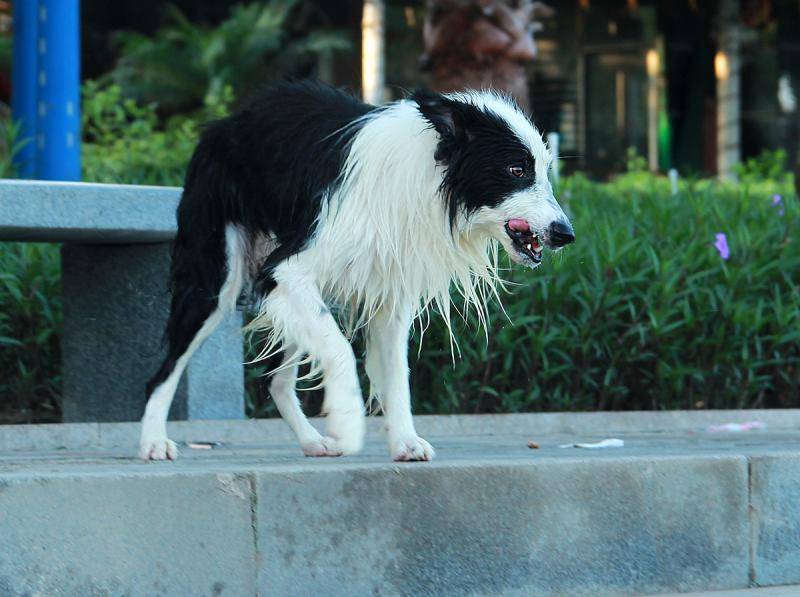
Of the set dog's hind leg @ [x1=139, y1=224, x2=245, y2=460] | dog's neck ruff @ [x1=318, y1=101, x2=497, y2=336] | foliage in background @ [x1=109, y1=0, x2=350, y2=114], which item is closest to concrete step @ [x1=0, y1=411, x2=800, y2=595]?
dog's hind leg @ [x1=139, y1=224, x2=245, y2=460]

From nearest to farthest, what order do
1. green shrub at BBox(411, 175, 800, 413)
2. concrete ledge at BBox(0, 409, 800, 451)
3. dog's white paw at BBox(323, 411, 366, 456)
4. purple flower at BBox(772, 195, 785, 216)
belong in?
dog's white paw at BBox(323, 411, 366, 456) → concrete ledge at BBox(0, 409, 800, 451) → green shrub at BBox(411, 175, 800, 413) → purple flower at BBox(772, 195, 785, 216)

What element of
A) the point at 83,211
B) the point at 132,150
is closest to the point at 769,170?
the point at 132,150

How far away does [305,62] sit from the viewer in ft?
63.7

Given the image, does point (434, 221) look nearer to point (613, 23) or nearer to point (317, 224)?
point (317, 224)

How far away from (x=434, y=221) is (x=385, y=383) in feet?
1.79

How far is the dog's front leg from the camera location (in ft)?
13.4

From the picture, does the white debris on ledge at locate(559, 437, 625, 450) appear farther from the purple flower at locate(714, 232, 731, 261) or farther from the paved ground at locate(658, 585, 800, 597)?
the purple flower at locate(714, 232, 731, 261)

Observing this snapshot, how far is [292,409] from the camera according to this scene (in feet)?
15.2

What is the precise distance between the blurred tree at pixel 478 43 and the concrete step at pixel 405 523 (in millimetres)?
6176

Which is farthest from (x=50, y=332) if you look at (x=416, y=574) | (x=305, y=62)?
(x=305, y=62)

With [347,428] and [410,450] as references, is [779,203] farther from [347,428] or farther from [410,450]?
[347,428]

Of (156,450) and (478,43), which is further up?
(478,43)

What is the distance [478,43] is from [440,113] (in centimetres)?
638

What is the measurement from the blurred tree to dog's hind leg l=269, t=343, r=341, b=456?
5917 millimetres
